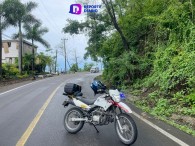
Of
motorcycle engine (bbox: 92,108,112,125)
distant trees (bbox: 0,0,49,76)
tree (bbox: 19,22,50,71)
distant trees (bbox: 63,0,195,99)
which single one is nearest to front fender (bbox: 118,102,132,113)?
motorcycle engine (bbox: 92,108,112,125)

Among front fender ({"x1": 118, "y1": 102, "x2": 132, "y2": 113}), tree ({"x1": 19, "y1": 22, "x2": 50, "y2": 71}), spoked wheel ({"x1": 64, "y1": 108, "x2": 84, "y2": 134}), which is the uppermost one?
tree ({"x1": 19, "y1": 22, "x2": 50, "y2": 71})

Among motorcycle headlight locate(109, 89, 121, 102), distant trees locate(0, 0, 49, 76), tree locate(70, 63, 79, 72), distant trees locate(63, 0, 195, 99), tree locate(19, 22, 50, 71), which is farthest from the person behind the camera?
tree locate(70, 63, 79, 72)

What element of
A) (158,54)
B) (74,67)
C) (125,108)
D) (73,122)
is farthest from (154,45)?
(74,67)

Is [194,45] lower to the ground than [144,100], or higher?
higher

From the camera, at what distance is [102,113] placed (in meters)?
7.32

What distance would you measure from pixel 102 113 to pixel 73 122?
1.08m

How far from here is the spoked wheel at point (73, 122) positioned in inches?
311

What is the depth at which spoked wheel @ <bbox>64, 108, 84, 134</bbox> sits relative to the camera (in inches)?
311

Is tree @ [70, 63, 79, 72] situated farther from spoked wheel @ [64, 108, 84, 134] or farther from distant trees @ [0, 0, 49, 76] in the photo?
spoked wheel @ [64, 108, 84, 134]

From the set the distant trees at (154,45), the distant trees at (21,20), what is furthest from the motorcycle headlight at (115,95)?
the distant trees at (21,20)

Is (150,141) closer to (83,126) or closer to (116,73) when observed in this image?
(83,126)

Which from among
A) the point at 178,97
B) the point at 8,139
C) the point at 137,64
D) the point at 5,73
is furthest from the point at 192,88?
the point at 5,73

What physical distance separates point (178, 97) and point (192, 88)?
1.91 ft

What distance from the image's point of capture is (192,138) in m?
7.02
